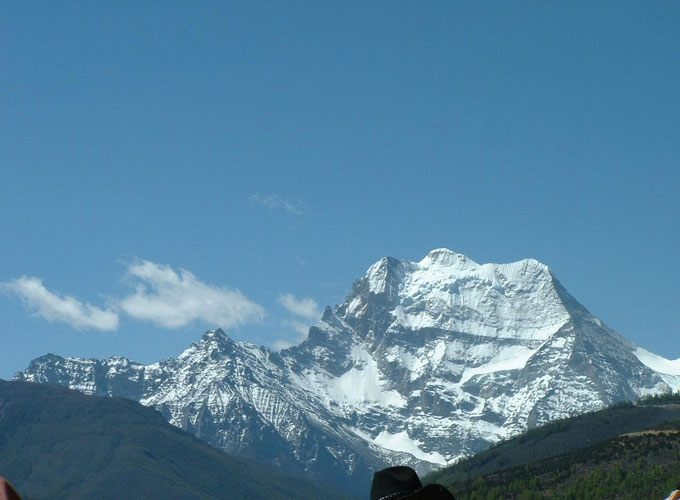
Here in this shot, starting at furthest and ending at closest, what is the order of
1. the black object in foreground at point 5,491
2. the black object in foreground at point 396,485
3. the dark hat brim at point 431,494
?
the black object in foreground at point 396,485, the dark hat brim at point 431,494, the black object in foreground at point 5,491

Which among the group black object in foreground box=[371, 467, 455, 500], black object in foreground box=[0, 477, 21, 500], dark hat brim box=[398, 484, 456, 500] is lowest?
black object in foreground box=[0, 477, 21, 500]

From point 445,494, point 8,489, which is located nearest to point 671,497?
point 445,494

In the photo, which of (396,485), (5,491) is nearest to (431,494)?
(396,485)

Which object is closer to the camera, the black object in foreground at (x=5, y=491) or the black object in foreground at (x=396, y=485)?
the black object in foreground at (x=5, y=491)

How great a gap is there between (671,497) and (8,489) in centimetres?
433

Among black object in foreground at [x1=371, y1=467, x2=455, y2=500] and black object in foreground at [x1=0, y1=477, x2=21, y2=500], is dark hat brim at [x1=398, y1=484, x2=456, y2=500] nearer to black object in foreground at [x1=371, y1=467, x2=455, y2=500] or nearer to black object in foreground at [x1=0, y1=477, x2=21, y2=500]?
black object in foreground at [x1=371, y1=467, x2=455, y2=500]

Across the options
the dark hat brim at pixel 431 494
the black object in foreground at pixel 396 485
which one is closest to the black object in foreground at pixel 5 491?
the black object in foreground at pixel 396 485

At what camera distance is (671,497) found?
7348 millimetres

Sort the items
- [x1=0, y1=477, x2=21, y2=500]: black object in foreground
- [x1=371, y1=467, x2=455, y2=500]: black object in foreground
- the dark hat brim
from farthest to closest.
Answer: [x1=371, y1=467, x2=455, y2=500]: black object in foreground, the dark hat brim, [x1=0, y1=477, x2=21, y2=500]: black object in foreground

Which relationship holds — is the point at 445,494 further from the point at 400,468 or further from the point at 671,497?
the point at 671,497

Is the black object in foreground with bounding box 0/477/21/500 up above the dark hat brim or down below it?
below

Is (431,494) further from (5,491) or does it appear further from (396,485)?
(5,491)

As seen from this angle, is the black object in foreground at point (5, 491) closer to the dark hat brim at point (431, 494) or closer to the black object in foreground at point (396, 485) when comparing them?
the black object in foreground at point (396, 485)

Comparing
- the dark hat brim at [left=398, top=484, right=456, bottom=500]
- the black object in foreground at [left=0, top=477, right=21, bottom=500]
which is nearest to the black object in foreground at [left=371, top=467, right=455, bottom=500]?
the dark hat brim at [left=398, top=484, right=456, bottom=500]
